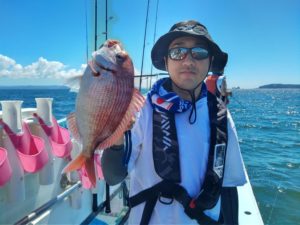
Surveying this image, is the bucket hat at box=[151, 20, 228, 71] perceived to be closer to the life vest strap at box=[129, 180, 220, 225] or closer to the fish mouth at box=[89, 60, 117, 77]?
the fish mouth at box=[89, 60, 117, 77]

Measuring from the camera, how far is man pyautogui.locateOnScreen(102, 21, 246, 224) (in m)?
1.76

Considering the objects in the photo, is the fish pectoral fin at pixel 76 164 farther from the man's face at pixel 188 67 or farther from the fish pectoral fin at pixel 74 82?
the man's face at pixel 188 67

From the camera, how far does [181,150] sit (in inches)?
71.9

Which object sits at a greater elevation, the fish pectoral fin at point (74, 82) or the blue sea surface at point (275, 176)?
the fish pectoral fin at point (74, 82)

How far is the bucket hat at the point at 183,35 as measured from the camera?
1896 millimetres

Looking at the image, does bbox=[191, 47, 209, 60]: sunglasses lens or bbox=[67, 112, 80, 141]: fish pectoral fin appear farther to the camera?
bbox=[191, 47, 209, 60]: sunglasses lens

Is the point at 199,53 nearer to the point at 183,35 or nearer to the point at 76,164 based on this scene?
the point at 183,35

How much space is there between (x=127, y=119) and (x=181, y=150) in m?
0.52

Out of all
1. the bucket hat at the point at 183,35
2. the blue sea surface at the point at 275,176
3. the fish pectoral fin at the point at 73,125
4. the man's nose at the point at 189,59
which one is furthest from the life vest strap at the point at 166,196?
the blue sea surface at the point at 275,176

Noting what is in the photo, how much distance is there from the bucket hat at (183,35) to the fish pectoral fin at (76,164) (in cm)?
99

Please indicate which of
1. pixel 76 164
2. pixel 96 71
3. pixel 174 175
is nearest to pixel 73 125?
pixel 76 164

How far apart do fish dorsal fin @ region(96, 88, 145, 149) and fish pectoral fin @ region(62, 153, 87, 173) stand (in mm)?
96

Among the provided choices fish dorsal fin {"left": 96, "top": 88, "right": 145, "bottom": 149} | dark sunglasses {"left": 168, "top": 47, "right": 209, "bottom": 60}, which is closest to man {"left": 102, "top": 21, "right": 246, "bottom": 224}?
dark sunglasses {"left": 168, "top": 47, "right": 209, "bottom": 60}

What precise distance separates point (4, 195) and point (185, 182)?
63.3 inches
